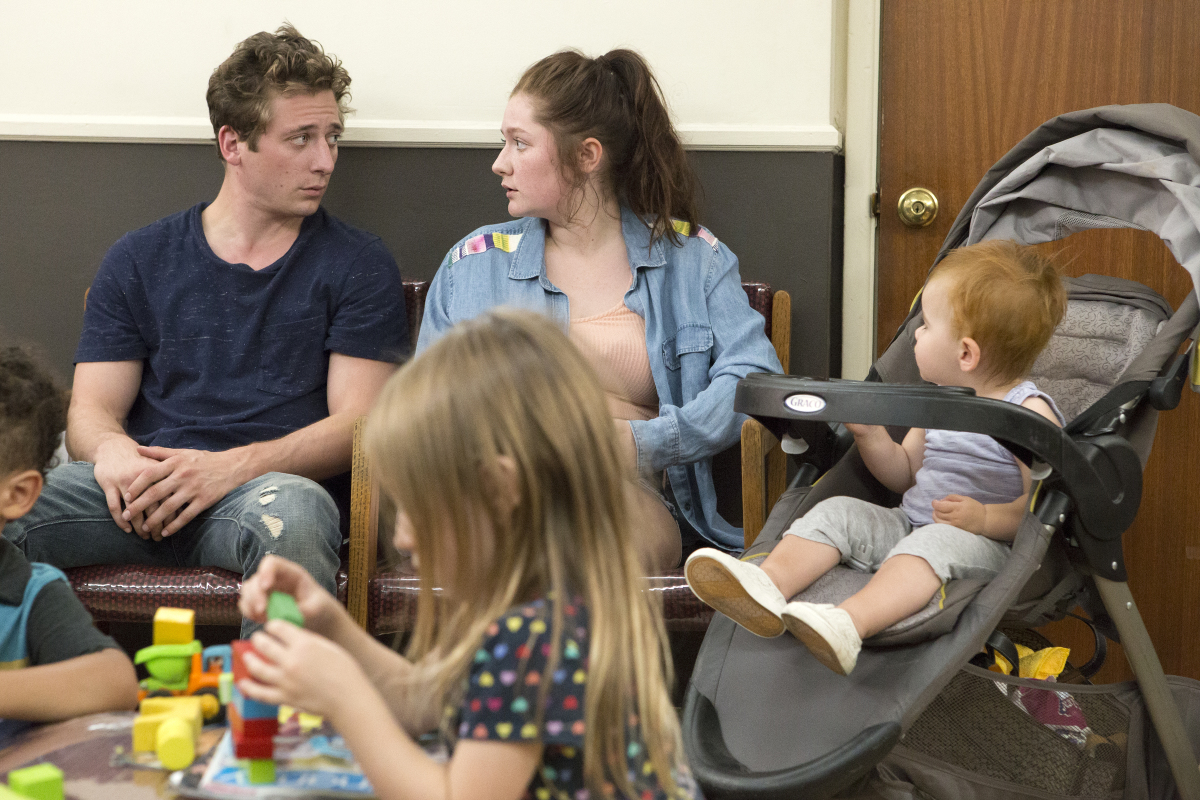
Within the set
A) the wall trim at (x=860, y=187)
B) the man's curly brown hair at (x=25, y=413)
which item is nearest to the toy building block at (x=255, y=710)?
the man's curly brown hair at (x=25, y=413)

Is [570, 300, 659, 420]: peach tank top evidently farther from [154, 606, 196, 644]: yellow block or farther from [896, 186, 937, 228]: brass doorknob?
[154, 606, 196, 644]: yellow block

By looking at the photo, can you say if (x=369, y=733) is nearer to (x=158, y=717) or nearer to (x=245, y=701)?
(x=245, y=701)

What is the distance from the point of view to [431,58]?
2.46 m

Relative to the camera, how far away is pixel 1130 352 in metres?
1.76

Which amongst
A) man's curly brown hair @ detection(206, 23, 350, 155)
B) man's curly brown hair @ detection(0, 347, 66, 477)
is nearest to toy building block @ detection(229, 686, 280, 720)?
man's curly brown hair @ detection(0, 347, 66, 477)

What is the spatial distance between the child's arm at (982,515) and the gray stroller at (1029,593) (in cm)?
10

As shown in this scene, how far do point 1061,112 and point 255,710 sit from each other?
7.47ft

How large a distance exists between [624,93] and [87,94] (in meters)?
1.29

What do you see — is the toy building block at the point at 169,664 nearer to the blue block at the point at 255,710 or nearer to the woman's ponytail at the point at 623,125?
the blue block at the point at 255,710

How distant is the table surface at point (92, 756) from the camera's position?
0.82 meters

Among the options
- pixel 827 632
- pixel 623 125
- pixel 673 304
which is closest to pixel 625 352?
pixel 673 304

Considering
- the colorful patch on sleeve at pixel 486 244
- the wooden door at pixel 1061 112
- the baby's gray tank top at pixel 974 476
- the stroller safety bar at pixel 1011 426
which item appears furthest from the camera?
the wooden door at pixel 1061 112

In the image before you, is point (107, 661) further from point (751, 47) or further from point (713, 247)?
point (751, 47)

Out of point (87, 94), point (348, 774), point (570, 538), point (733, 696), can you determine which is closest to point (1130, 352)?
point (733, 696)
